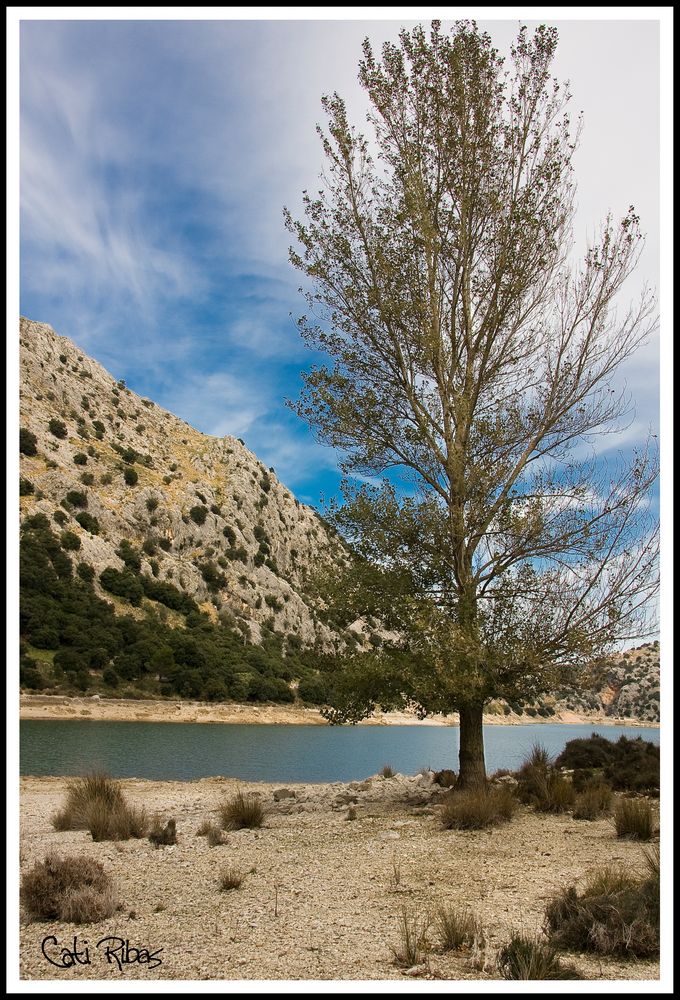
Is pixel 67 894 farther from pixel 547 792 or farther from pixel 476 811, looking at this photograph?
pixel 547 792

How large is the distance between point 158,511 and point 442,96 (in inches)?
2899

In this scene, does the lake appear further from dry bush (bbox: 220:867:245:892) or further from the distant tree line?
dry bush (bbox: 220:867:245:892)

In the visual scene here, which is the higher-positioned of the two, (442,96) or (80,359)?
(80,359)

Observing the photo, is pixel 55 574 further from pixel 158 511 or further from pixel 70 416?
pixel 70 416

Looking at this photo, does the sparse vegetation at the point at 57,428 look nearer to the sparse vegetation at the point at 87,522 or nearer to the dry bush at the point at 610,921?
the sparse vegetation at the point at 87,522

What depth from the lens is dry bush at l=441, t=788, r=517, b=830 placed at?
1005 centimetres

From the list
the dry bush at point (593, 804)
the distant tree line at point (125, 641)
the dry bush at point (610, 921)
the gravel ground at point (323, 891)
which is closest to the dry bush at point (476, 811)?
→ the gravel ground at point (323, 891)

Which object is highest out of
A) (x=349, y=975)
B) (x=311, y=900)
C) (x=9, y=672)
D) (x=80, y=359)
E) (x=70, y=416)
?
(x=80, y=359)

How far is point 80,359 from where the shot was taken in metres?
98.2

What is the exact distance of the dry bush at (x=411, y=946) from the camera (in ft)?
15.8

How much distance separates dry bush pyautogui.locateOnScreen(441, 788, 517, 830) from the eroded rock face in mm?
54151

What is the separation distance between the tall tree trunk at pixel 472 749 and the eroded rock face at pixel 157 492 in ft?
172

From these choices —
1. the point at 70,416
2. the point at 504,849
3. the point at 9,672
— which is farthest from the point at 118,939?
the point at 70,416

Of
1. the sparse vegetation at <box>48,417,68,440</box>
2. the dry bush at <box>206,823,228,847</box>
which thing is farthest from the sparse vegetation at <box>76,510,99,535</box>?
the dry bush at <box>206,823,228,847</box>
